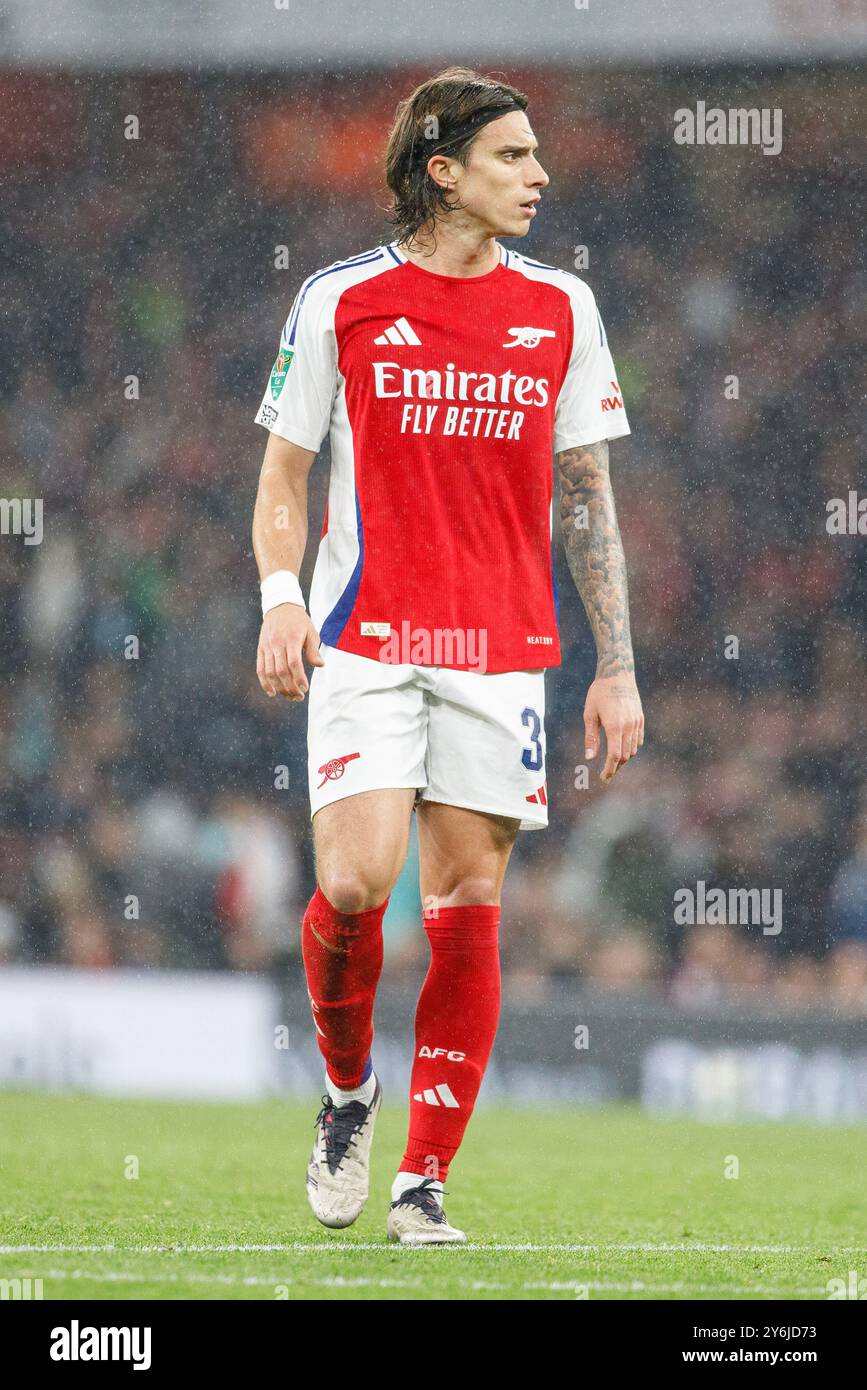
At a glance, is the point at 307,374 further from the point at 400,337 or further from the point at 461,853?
the point at 461,853

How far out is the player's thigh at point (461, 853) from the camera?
4484mm

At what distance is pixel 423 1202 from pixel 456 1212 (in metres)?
0.79

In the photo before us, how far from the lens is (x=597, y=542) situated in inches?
186

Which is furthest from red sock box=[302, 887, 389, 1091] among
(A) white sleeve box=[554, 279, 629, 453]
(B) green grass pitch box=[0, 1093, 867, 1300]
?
(A) white sleeve box=[554, 279, 629, 453]

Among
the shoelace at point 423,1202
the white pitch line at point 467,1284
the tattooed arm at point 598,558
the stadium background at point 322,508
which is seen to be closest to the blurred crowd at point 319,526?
the stadium background at point 322,508

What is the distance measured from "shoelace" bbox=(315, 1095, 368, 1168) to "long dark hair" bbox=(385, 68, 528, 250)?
1937 millimetres

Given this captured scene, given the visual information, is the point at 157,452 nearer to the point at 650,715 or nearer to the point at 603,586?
the point at 650,715

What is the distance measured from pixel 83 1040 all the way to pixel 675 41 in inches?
306

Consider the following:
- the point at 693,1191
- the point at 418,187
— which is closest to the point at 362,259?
the point at 418,187

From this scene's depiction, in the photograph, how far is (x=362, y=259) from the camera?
4609 mm

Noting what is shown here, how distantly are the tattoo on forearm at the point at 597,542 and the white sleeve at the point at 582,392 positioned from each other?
32 mm

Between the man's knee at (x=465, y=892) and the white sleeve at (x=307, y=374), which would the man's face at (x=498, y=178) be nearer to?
the white sleeve at (x=307, y=374)

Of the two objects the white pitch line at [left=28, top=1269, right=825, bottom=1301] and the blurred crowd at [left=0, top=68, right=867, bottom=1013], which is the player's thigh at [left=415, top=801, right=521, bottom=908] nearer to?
the white pitch line at [left=28, top=1269, right=825, bottom=1301]

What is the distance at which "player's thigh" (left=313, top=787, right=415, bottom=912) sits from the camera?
433cm
